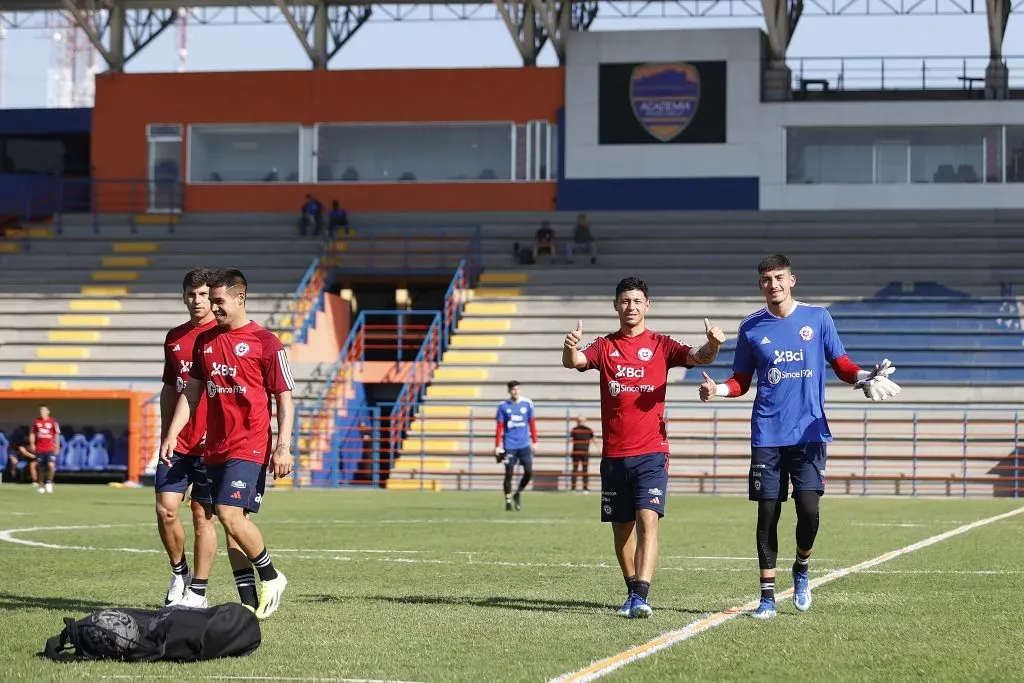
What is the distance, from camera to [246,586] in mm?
10164

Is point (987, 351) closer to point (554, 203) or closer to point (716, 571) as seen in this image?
point (554, 203)

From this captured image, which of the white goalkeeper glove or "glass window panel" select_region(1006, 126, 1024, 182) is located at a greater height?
"glass window panel" select_region(1006, 126, 1024, 182)

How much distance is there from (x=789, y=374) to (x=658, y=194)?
35.5 m

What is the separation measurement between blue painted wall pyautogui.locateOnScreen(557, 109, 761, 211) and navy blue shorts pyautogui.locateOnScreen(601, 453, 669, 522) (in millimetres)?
34857

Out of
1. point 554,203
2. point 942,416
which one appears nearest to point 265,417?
point 942,416

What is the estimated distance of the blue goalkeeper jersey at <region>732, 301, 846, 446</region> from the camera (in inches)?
409

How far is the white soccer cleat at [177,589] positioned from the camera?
10572 mm

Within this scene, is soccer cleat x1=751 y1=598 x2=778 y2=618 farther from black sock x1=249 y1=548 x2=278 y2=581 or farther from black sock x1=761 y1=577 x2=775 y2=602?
black sock x1=249 y1=548 x2=278 y2=581

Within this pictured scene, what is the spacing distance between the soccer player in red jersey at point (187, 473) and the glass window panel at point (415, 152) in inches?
1414

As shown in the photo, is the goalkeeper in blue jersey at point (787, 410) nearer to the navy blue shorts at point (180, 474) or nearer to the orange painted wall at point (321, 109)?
the navy blue shorts at point (180, 474)

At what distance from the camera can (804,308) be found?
10.6 m

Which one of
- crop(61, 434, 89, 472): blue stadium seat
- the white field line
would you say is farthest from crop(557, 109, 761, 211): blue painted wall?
the white field line

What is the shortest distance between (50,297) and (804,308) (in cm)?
3356

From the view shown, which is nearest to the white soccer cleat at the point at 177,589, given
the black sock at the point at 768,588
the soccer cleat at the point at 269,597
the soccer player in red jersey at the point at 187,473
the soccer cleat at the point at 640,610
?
the soccer player in red jersey at the point at 187,473
